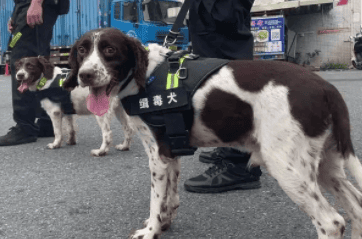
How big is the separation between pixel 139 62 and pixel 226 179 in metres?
1.32

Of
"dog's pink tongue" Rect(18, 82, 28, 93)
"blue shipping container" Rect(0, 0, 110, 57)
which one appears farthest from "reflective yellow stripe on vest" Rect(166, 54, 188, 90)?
"blue shipping container" Rect(0, 0, 110, 57)

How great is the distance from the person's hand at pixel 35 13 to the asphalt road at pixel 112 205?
1.47m

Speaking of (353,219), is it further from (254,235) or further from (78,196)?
(78,196)

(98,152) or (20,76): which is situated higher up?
(20,76)

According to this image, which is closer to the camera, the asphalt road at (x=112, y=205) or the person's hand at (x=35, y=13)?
the asphalt road at (x=112, y=205)

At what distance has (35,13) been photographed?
14.8 ft

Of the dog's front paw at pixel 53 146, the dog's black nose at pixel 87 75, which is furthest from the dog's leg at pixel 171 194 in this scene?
the dog's front paw at pixel 53 146

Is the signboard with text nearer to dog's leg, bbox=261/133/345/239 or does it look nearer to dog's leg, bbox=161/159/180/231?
dog's leg, bbox=161/159/180/231

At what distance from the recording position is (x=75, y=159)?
4.27 m

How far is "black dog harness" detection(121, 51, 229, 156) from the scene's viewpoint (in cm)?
207

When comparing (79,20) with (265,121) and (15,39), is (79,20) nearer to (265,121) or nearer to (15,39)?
(15,39)

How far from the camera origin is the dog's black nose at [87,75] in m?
1.96

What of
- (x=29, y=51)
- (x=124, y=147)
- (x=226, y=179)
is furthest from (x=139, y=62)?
(x=29, y=51)

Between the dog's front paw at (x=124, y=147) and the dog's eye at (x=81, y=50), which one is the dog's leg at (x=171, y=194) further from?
the dog's front paw at (x=124, y=147)
